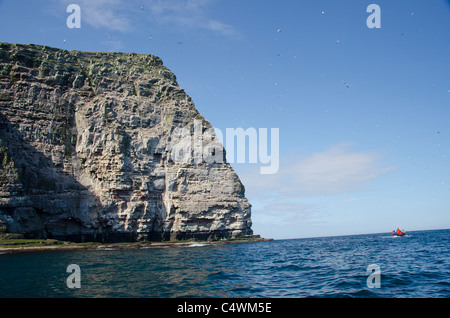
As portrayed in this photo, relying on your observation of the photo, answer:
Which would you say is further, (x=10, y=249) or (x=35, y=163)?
(x=35, y=163)

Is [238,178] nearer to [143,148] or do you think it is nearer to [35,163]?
[143,148]

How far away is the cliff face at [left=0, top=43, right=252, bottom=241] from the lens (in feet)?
239

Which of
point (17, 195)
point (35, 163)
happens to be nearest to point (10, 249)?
point (17, 195)

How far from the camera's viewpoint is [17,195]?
6234cm

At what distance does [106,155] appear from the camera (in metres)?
80.0

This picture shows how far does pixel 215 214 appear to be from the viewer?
86750 mm

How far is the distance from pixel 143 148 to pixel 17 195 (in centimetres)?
2981

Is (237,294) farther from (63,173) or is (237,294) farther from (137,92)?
(137,92)

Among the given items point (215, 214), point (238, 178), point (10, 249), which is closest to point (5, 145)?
point (10, 249)

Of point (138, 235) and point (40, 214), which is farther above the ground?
point (40, 214)

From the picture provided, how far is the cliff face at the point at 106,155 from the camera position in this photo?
2867 inches
